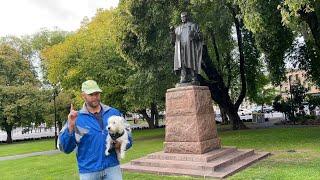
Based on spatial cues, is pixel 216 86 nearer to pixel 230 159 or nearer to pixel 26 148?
pixel 26 148

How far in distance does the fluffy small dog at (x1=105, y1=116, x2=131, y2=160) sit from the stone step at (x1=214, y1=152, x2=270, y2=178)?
17.9ft

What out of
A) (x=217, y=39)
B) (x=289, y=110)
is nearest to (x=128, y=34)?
(x=217, y=39)

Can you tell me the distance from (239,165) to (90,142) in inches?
282

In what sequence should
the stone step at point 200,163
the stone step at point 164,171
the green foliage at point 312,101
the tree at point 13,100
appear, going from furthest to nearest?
the tree at point 13,100 → the green foliage at point 312,101 → the stone step at point 200,163 → the stone step at point 164,171

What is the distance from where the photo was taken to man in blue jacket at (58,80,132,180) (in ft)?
A: 15.3

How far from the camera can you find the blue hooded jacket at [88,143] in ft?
15.4

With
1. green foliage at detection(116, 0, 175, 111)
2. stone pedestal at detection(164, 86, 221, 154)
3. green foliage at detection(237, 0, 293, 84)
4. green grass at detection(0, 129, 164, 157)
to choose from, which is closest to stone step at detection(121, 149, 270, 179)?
stone pedestal at detection(164, 86, 221, 154)

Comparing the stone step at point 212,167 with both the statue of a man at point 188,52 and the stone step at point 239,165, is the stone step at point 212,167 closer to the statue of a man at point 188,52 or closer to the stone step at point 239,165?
the stone step at point 239,165

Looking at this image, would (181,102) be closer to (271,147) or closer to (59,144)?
(271,147)

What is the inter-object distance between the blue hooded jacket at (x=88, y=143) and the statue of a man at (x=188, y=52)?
828cm

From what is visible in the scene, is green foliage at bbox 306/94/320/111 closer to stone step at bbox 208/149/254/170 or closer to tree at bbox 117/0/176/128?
tree at bbox 117/0/176/128

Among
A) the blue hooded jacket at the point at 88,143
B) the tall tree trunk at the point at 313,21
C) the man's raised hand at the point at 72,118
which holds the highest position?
the tall tree trunk at the point at 313,21

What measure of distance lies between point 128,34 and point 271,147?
9.57m

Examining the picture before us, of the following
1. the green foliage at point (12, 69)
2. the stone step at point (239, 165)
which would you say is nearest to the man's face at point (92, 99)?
the stone step at point (239, 165)
